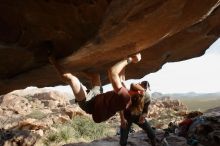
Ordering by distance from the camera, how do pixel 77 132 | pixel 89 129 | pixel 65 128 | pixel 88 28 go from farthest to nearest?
pixel 89 129 → pixel 77 132 → pixel 65 128 → pixel 88 28

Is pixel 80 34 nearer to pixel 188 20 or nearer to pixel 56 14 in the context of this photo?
pixel 56 14

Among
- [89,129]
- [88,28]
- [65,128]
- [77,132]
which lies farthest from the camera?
[89,129]

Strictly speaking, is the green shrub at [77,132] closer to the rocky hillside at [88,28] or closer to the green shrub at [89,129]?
the green shrub at [89,129]

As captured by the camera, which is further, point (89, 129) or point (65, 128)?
point (89, 129)

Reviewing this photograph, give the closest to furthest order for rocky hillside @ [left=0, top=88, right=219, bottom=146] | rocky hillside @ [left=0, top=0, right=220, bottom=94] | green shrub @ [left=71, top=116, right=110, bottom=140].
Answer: rocky hillside @ [left=0, top=0, right=220, bottom=94] < rocky hillside @ [left=0, top=88, right=219, bottom=146] < green shrub @ [left=71, top=116, right=110, bottom=140]

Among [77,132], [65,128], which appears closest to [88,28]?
[65,128]

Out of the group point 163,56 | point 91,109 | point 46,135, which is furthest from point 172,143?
point 46,135

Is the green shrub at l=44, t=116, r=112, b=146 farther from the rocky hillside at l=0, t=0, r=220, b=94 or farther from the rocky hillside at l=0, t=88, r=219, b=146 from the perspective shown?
the rocky hillside at l=0, t=0, r=220, b=94

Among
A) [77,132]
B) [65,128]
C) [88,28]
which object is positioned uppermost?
[88,28]

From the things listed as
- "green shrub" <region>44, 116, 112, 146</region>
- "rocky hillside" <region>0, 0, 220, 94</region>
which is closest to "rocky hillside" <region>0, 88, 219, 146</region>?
"green shrub" <region>44, 116, 112, 146</region>

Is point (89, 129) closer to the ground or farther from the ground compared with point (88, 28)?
closer to the ground

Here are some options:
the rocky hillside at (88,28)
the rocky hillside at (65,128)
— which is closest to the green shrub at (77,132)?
the rocky hillside at (65,128)

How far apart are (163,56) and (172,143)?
9.11 ft

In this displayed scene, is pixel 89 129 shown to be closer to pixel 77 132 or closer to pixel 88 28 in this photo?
pixel 77 132
